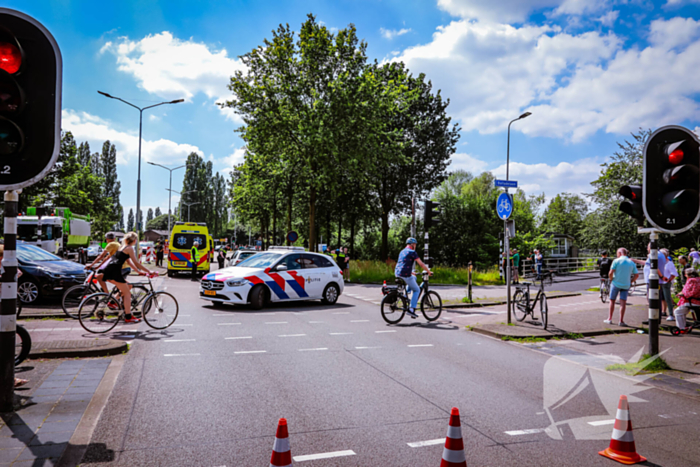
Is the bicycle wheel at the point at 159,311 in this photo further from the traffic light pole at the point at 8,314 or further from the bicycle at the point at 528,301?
the bicycle at the point at 528,301

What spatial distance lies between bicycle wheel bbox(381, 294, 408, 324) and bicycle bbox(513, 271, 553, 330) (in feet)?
9.63

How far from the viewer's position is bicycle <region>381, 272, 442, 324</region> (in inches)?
458

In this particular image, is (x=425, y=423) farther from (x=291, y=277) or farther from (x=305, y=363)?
(x=291, y=277)

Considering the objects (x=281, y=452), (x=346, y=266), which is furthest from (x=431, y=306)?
(x=346, y=266)

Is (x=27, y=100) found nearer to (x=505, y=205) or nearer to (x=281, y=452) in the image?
(x=281, y=452)

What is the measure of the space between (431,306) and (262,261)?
16.5 feet

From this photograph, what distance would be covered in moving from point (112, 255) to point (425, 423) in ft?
25.9

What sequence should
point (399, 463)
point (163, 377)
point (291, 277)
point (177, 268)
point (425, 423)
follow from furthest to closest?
point (177, 268) < point (291, 277) < point (163, 377) < point (425, 423) < point (399, 463)

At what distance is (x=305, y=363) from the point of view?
729cm

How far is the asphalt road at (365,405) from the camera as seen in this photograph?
13.4 feet

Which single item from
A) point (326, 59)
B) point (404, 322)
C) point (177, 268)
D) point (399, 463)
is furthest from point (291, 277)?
point (326, 59)

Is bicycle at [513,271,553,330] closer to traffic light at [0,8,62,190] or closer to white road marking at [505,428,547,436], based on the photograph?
white road marking at [505,428,547,436]

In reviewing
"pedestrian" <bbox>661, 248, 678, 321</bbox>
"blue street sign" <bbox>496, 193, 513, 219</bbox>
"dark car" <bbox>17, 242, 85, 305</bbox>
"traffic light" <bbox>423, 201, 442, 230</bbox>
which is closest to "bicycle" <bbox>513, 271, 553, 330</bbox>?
"blue street sign" <bbox>496, 193, 513, 219</bbox>

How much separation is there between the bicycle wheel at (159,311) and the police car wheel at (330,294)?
5701mm
